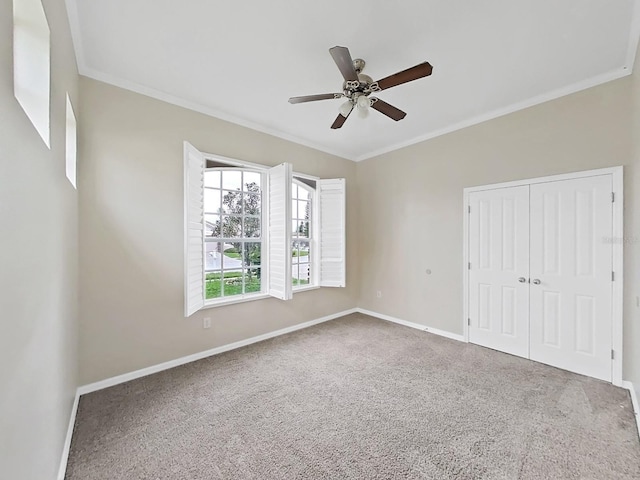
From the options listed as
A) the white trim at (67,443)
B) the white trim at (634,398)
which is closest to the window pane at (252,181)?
the white trim at (67,443)

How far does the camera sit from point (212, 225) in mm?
3332

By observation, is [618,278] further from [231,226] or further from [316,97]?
[231,226]

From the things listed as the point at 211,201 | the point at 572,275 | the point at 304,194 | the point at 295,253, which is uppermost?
the point at 304,194

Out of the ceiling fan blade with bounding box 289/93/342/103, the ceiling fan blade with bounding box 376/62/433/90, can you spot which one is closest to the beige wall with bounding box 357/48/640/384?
the ceiling fan blade with bounding box 376/62/433/90

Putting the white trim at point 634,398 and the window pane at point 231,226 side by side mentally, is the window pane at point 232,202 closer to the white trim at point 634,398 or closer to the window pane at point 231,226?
the window pane at point 231,226

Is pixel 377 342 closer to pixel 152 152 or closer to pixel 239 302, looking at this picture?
pixel 239 302

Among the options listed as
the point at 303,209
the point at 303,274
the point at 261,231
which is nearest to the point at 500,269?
the point at 303,274

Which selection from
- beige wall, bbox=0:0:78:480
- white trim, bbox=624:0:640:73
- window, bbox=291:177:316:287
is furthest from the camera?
window, bbox=291:177:316:287

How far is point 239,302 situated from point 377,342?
1843 mm

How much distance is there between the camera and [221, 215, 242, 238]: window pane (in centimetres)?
342

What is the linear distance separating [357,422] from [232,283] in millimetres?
2175

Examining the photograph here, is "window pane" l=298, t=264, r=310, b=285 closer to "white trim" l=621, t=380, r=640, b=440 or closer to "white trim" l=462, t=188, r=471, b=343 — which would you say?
"white trim" l=462, t=188, r=471, b=343

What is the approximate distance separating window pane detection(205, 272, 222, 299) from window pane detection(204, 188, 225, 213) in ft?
2.60

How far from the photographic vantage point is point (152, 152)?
2725 millimetres
